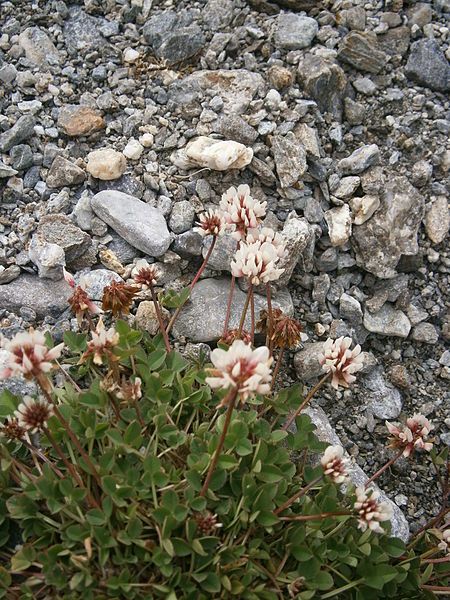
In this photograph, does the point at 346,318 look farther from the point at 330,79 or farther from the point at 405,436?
the point at 330,79

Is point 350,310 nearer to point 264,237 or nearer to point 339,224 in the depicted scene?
point 339,224

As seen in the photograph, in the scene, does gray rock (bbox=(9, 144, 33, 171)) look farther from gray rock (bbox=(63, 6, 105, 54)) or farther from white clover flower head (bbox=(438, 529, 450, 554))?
white clover flower head (bbox=(438, 529, 450, 554))

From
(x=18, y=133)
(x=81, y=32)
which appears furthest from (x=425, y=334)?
(x=81, y=32)

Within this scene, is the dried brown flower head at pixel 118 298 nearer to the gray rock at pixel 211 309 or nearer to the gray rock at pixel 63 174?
the gray rock at pixel 211 309

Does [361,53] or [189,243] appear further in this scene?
[361,53]

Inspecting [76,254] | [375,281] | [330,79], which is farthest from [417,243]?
[76,254]

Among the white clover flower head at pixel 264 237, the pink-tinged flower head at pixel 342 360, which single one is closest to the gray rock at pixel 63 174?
the white clover flower head at pixel 264 237
